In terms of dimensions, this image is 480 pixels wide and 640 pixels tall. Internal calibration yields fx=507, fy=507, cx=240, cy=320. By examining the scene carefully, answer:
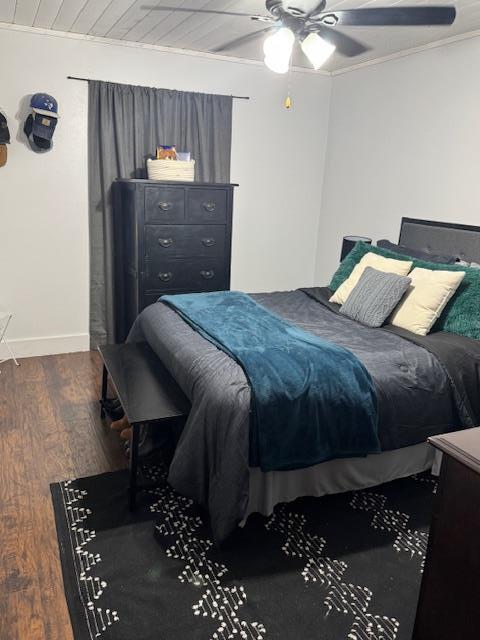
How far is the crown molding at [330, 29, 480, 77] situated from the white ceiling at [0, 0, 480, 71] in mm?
34

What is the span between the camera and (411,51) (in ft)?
12.0

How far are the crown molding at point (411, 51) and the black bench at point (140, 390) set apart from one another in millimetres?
2812

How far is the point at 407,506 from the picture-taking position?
2.40m

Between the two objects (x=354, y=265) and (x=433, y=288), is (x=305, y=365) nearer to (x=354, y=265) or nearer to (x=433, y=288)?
(x=433, y=288)

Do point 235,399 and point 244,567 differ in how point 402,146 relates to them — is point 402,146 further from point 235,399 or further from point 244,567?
point 244,567

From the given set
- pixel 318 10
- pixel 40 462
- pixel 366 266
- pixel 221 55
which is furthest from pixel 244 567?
pixel 221 55

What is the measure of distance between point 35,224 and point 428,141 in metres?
2.99

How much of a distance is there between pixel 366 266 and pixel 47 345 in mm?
2615

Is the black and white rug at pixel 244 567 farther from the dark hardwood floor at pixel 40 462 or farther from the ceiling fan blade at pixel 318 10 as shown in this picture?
the ceiling fan blade at pixel 318 10

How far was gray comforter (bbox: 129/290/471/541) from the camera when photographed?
201cm

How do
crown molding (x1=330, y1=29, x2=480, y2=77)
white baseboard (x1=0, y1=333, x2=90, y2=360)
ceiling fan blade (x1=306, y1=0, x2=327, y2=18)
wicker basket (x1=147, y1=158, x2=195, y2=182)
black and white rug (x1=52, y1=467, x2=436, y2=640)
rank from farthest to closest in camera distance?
white baseboard (x1=0, y1=333, x2=90, y2=360), wicker basket (x1=147, y1=158, x2=195, y2=182), crown molding (x1=330, y1=29, x2=480, y2=77), ceiling fan blade (x1=306, y1=0, x2=327, y2=18), black and white rug (x1=52, y1=467, x2=436, y2=640)

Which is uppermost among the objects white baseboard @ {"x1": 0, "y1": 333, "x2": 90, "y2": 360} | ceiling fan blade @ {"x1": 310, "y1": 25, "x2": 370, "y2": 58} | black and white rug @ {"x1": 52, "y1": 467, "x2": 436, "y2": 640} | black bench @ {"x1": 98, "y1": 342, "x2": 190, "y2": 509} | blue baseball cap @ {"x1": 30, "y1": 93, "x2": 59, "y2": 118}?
ceiling fan blade @ {"x1": 310, "y1": 25, "x2": 370, "y2": 58}

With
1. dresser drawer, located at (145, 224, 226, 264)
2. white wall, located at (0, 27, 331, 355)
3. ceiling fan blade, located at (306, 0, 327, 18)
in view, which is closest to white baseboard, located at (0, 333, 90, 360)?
white wall, located at (0, 27, 331, 355)

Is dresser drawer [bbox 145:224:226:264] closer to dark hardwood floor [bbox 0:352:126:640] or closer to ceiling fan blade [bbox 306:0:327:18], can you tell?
dark hardwood floor [bbox 0:352:126:640]
